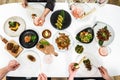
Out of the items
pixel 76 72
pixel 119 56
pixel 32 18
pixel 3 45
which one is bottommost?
pixel 76 72

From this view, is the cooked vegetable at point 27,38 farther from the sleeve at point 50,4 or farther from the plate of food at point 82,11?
the plate of food at point 82,11

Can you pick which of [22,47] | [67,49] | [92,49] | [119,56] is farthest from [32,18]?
[119,56]

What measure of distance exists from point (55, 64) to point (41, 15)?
422 mm

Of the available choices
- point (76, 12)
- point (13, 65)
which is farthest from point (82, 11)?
point (13, 65)

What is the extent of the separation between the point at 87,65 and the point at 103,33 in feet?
1.00

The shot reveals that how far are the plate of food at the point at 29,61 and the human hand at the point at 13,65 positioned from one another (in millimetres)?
36

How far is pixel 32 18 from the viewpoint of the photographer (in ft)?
6.38

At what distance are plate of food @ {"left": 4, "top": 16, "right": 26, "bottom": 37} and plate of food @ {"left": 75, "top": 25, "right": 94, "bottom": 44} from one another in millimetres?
465

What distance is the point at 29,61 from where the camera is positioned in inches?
73.3

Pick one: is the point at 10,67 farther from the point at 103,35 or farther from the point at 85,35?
the point at 103,35

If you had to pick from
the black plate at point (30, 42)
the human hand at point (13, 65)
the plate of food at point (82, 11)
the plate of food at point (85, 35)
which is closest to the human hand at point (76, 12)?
the plate of food at point (82, 11)

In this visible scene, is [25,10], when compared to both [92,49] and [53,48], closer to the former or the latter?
[53,48]

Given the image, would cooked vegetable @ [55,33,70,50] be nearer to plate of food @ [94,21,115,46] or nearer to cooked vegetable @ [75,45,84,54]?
cooked vegetable @ [75,45,84,54]

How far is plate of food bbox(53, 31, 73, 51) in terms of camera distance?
1895mm
